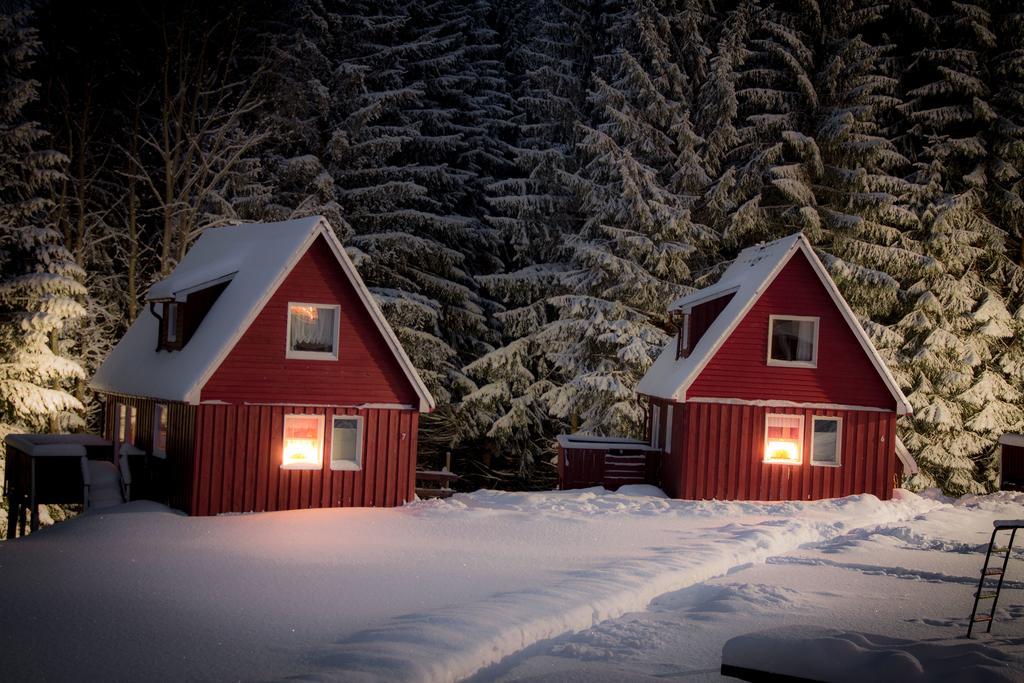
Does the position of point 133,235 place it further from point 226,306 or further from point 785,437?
point 785,437

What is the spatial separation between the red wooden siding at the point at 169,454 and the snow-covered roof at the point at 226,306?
56 centimetres

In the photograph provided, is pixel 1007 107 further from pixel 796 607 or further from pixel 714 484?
pixel 796 607

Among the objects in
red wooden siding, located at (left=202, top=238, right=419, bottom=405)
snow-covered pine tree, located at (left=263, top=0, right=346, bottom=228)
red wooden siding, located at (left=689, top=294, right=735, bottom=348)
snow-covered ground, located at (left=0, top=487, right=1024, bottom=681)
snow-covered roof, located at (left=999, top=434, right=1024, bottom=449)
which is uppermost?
snow-covered pine tree, located at (left=263, top=0, right=346, bottom=228)

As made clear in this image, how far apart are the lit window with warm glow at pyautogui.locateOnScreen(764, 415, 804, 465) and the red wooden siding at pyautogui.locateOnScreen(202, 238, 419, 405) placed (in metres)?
9.01

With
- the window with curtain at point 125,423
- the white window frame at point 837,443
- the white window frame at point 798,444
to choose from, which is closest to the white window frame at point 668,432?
the white window frame at point 798,444

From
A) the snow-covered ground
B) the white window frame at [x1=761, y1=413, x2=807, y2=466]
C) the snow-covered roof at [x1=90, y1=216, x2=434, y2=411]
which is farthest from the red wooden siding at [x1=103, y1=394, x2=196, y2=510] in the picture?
the white window frame at [x1=761, y1=413, x2=807, y2=466]

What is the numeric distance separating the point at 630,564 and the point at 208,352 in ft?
33.3

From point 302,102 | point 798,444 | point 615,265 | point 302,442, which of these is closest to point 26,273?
point 302,442

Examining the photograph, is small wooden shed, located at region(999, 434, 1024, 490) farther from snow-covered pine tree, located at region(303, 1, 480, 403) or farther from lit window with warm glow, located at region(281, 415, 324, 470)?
lit window with warm glow, located at region(281, 415, 324, 470)

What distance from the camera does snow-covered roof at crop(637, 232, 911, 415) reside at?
22.9m

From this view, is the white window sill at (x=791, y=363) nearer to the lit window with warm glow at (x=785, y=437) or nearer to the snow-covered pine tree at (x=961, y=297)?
the lit window with warm glow at (x=785, y=437)

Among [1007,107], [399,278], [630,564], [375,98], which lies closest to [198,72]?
[375,98]

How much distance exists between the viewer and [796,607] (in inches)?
466

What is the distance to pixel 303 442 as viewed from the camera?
20594mm
